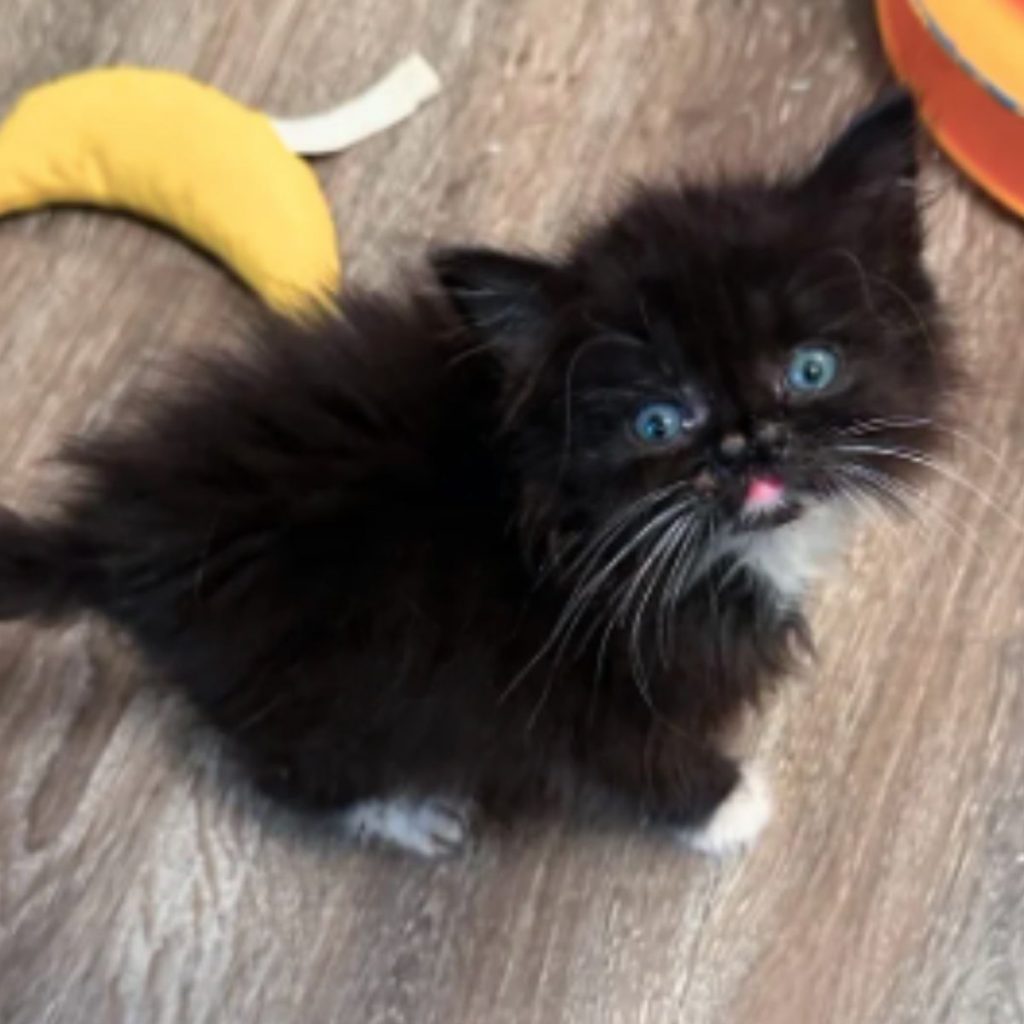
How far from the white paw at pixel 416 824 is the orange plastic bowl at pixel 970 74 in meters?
0.68

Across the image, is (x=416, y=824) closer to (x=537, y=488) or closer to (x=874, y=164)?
(x=537, y=488)

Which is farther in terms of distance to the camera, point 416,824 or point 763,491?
point 416,824

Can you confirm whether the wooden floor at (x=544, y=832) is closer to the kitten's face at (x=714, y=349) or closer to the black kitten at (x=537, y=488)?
the black kitten at (x=537, y=488)

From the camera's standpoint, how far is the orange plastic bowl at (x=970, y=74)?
1.36 meters

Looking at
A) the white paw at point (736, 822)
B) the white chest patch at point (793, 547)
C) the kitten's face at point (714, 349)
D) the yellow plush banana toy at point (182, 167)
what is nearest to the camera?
the kitten's face at point (714, 349)

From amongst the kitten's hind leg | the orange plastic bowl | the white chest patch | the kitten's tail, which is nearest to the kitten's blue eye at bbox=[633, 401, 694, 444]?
the white chest patch

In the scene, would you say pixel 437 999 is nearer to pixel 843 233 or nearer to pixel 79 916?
pixel 79 916

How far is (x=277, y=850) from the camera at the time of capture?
136cm

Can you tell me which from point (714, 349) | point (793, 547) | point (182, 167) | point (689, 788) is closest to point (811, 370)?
point (714, 349)

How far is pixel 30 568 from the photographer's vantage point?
1084 mm

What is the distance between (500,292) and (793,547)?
0.89 feet


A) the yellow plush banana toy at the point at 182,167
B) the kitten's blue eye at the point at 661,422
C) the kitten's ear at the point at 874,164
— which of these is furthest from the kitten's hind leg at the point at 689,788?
the yellow plush banana toy at the point at 182,167

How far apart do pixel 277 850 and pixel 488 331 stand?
570mm

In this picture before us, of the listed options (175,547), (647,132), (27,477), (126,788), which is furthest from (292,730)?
(647,132)
